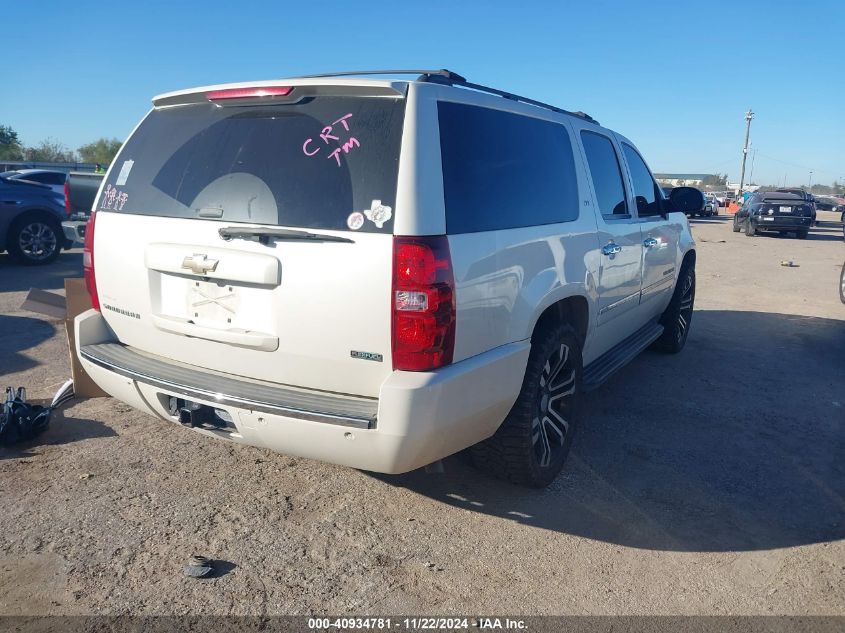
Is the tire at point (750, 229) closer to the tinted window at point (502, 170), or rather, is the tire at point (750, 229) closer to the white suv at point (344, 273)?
the tinted window at point (502, 170)

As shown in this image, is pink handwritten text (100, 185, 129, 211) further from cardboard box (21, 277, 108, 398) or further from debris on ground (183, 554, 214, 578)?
debris on ground (183, 554, 214, 578)

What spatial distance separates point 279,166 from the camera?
115 inches

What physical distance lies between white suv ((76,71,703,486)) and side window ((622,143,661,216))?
72.4 inches

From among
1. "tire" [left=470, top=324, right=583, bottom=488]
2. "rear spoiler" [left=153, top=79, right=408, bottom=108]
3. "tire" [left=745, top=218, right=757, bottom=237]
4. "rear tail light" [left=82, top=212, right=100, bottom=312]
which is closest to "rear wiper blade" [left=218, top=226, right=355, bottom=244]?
"rear spoiler" [left=153, top=79, right=408, bottom=108]

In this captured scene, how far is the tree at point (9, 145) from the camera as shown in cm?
6159

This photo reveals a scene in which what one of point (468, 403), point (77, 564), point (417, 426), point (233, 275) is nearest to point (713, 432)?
point (468, 403)

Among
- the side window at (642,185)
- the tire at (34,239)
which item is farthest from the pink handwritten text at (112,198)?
the tire at (34,239)

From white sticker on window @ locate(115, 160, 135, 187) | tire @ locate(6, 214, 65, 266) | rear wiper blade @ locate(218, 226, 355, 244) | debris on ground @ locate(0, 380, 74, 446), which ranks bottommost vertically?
debris on ground @ locate(0, 380, 74, 446)

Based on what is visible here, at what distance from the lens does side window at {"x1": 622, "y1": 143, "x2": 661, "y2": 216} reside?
5.36 m

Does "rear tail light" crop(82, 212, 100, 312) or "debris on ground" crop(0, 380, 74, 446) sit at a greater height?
"rear tail light" crop(82, 212, 100, 312)

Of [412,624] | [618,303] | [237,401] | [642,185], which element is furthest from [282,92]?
[642,185]

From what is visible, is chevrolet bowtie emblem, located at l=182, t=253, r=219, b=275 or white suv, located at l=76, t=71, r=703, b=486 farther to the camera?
chevrolet bowtie emblem, located at l=182, t=253, r=219, b=275

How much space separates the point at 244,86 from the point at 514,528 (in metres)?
2.43

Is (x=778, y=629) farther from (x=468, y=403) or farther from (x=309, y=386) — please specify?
(x=309, y=386)
